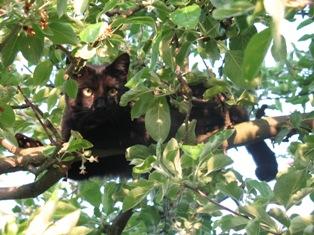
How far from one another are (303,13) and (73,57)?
4.41ft

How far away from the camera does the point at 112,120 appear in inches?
118

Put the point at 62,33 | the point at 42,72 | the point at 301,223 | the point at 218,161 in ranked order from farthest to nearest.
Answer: the point at 42,72 < the point at 62,33 < the point at 218,161 < the point at 301,223

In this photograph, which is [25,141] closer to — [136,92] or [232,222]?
[136,92]

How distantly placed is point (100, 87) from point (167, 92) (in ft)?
4.15

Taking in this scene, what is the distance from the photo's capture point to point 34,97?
2.61 metres

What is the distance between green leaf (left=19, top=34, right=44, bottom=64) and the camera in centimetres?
174

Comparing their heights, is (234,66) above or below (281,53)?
below

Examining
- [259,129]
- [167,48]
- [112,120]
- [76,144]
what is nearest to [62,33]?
[167,48]

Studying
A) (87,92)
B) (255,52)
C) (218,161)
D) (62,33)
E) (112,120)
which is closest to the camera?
(255,52)

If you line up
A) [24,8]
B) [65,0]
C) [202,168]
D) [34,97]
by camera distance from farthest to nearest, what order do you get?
[34,97], [202,168], [24,8], [65,0]

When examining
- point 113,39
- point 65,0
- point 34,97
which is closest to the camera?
point 65,0

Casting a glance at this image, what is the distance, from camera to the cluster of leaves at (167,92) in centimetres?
146

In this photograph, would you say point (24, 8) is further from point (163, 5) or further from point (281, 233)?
point (281, 233)

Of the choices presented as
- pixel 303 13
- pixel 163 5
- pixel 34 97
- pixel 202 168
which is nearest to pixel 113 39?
pixel 163 5
